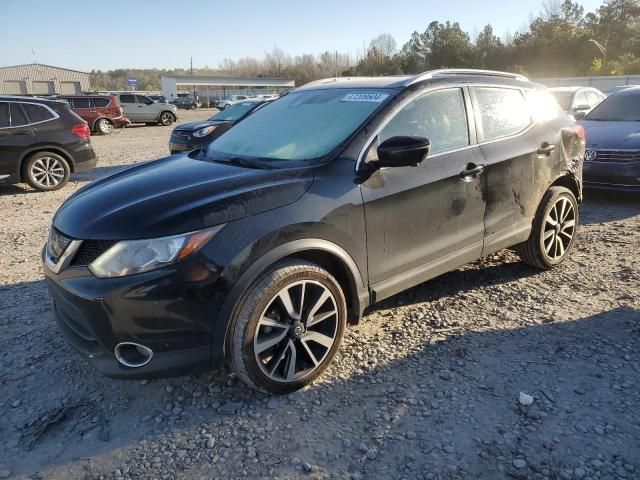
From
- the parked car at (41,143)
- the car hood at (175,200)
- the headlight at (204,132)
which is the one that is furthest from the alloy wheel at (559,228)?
the parked car at (41,143)

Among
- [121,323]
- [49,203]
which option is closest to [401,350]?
[121,323]

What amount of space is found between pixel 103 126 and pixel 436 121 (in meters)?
20.1

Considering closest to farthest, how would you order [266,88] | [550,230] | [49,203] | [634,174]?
[550,230]
[634,174]
[49,203]
[266,88]

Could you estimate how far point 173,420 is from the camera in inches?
105

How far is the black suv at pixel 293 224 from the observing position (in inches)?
95.7

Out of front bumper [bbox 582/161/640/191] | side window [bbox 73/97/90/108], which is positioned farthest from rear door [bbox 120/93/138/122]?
front bumper [bbox 582/161/640/191]

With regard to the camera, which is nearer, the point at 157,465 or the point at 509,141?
the point at 157,465

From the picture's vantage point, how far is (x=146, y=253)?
2.39 m

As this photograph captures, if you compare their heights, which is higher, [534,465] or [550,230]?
[550,230]

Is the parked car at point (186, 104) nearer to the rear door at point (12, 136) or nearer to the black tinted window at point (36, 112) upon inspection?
the black tinted window at point (36, 112)

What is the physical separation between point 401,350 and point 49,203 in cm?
675

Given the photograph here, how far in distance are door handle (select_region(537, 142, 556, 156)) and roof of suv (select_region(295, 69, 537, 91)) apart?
0.59 meters

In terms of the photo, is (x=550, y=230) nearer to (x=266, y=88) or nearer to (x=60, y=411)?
(x=60, y=411)

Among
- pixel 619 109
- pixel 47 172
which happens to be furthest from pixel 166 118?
pixel 619 109
